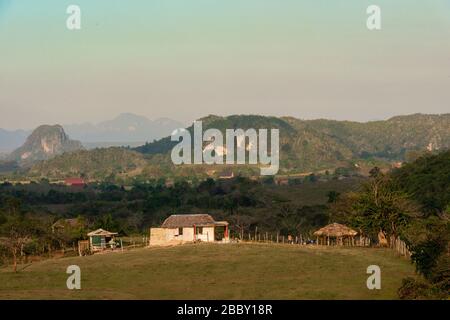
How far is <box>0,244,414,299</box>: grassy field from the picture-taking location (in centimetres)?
3581

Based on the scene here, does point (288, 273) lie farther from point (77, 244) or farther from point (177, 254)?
point (77, 244)

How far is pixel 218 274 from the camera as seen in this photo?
41750 millimetres

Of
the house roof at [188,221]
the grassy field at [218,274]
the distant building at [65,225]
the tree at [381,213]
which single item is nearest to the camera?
the grassy field at [218,274]

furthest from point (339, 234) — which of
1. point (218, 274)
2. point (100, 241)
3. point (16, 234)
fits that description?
point (16, 234)

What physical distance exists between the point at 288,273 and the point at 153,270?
6634mm

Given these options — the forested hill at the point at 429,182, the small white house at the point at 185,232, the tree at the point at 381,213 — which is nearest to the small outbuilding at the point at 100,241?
the small white house at the point at 185,232

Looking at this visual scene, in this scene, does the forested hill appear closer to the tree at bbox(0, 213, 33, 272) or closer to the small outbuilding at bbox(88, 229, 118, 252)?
the small outbuilding at bbox(88, 229, 118, 252)

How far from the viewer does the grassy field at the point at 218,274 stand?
3581 cm

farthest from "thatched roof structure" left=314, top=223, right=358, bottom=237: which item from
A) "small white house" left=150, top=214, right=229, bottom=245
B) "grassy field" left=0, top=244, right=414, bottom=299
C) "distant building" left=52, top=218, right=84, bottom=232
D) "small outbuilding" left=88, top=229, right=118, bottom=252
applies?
"distant building" left=52, top=218, right=84, bottom=232

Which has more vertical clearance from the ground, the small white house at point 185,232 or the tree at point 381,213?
the tree at point 381,213

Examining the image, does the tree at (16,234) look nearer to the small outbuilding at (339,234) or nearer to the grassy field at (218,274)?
the grassy field at (218,274)
